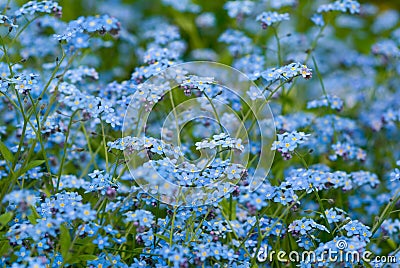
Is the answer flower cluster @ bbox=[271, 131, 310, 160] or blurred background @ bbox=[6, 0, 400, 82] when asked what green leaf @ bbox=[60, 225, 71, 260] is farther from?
blurred background @ bbox=[6, 0, 400, 82]

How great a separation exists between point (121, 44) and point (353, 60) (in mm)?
2276

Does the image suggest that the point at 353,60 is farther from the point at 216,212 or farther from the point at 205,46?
the point at 216,212

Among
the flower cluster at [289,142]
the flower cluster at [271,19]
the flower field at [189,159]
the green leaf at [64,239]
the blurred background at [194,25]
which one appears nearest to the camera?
the green leaf at [64,239]

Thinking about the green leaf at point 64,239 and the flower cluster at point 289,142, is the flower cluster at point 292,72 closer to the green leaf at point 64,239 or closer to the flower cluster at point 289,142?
the flower cluster at point 289,142

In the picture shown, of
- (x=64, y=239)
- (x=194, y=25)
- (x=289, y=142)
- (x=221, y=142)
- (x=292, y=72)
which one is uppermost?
(x=194, y=25)

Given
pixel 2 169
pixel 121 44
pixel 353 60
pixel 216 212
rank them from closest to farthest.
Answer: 1. pixel 216 212
2. pixel 2 169
3. pixel 353 60
4. pixel 121 44

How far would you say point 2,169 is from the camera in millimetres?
3451

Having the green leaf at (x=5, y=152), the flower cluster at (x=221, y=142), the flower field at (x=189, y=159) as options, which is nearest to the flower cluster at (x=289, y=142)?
the flower field at (x=189, y=159)

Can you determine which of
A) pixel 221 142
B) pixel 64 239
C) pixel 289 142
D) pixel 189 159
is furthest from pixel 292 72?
pixel 64 239

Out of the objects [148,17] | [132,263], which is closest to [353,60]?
[148,17]

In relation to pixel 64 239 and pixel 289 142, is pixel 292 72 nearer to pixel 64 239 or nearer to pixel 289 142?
pixel 289 142

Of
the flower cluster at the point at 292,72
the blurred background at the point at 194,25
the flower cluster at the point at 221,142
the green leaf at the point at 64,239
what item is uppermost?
the blurred background at the point at 194,25

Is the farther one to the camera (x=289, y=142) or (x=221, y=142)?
(x=289, y=142)

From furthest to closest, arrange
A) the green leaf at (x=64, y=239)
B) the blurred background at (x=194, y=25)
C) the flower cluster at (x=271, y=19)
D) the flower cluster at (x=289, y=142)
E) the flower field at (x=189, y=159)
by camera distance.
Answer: the blurred background at (x=194, y=25)
the flower cluster at (x=271, y=19)
the flower cluster at (x=289, y=142)
the flower field at (x=189, y=159)
the green leaf at (x=64, y=239)
